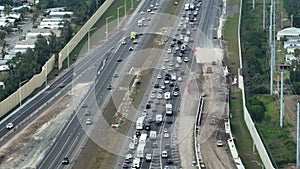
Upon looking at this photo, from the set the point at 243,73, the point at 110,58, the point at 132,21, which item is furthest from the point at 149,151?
the point at 132,21

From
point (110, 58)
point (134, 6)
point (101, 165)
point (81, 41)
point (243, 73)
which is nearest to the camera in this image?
point (101, 165)

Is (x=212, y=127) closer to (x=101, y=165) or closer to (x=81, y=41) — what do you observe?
(x=101, y=165)

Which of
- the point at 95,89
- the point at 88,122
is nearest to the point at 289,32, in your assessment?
the point at 95,89

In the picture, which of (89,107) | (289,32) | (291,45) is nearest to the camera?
(89,107)

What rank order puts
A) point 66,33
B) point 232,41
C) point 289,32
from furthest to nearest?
point 289,32
point 66,33
point 232,41

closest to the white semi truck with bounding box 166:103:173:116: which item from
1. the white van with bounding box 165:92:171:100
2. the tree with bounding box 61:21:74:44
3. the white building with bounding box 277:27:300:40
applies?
the white van with bounding box 165:92:171:100

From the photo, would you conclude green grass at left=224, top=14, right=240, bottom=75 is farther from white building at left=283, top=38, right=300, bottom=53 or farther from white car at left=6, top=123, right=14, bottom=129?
white car at left=6, top=123, right=14, bottom=129

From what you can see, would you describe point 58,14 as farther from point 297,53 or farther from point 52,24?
point 297,53

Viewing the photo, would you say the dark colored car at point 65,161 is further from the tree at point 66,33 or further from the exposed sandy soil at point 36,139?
the tree at point 66,33

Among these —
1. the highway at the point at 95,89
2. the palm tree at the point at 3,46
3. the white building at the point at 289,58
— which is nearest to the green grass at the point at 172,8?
the highway at the point at 95,89

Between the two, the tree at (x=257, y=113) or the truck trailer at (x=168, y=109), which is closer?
the tree at (x=257, y=113)

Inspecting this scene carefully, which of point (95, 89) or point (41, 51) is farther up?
point (41, 51)
